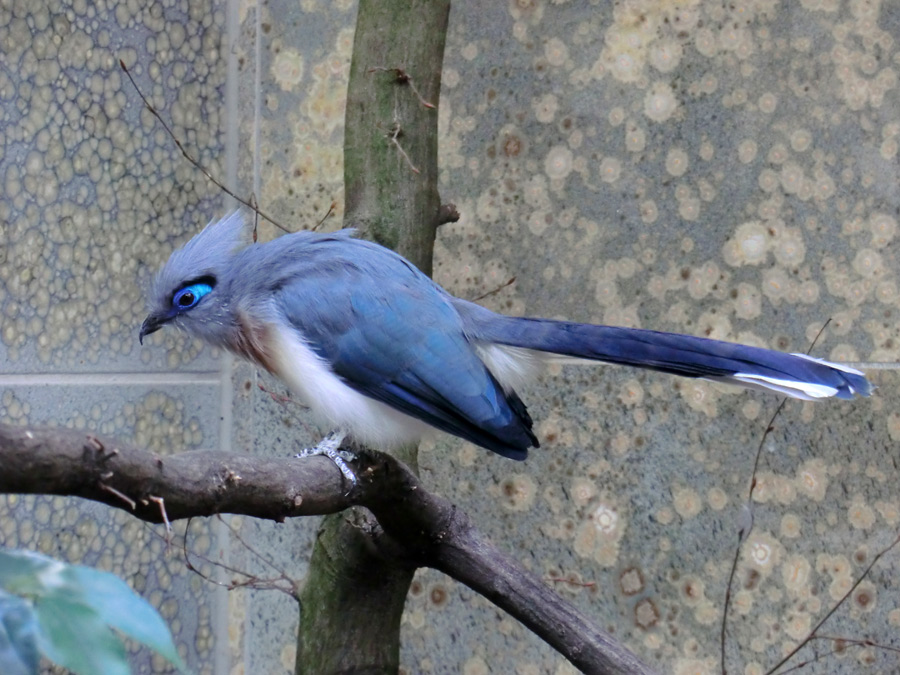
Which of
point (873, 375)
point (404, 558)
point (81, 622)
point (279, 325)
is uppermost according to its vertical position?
point (81, 622)

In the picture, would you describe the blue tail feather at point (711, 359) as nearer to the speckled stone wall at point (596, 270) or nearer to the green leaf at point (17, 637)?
the speckled stone wall at point (596, 270)

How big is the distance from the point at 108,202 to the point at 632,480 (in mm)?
1457

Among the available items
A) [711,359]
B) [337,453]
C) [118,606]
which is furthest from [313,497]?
[118,606]

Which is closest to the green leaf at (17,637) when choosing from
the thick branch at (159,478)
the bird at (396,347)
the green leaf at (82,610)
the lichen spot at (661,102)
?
the green leaf at (82,610)

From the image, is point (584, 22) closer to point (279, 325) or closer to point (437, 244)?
point (437, 244)

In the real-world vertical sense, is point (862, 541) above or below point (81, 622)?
below

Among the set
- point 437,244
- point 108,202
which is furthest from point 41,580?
point 437,244

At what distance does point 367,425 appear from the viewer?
5.41ft

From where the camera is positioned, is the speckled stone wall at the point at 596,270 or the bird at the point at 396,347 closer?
the bird at the point at 396,347

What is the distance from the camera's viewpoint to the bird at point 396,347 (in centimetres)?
153

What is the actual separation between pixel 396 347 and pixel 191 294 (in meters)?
0.46

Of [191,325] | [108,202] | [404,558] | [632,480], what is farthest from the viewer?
[632,480]

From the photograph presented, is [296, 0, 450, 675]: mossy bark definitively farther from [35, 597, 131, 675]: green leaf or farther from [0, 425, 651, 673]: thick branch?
[35, 597, 131, 675]: green leaf

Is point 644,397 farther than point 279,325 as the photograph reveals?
Yes
